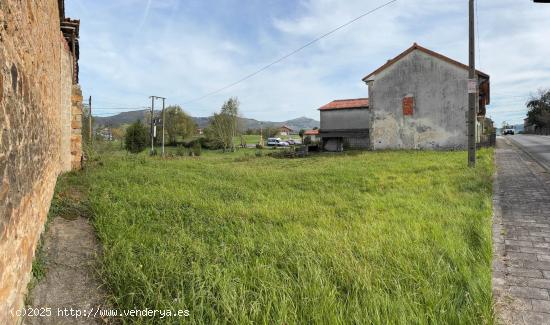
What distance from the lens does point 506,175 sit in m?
10.4

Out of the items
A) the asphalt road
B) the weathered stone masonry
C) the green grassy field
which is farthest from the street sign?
the weathered stone masonry

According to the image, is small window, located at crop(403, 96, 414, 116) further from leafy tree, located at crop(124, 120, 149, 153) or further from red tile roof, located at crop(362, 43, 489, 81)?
leafy tree, located at crop(124, 120, 149, 153)

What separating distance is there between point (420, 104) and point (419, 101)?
0.73 ft

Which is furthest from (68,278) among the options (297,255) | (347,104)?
(347,104)

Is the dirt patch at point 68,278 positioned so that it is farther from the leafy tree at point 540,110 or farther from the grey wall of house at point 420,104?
the leafy tree at point 540,110

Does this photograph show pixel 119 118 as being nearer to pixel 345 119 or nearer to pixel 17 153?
pixel 345 119

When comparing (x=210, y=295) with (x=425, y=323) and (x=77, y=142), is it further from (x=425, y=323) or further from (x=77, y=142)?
(x=77, y=142)

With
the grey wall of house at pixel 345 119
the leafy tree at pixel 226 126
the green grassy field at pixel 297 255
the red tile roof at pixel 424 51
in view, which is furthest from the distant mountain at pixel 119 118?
the green grassy field at pixel 297 255

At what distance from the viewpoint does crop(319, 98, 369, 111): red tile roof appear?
30831 millimetres

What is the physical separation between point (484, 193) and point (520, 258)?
3939mm

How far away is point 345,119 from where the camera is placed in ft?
103

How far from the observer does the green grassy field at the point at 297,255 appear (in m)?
2.71

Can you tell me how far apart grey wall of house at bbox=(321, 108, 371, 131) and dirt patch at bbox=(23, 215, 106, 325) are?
92.7 ft

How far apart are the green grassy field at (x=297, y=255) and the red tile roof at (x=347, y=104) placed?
24366mm
